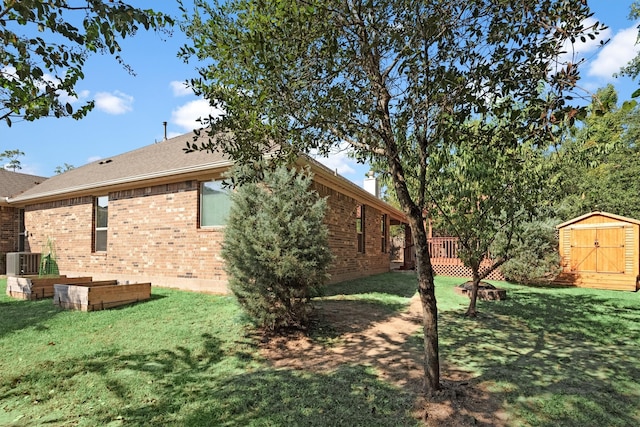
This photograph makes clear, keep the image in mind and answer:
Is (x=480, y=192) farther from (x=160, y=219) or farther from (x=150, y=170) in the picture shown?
(x=150, y=170)

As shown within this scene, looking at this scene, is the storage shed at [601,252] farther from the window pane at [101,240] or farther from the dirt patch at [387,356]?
the window pane at [101,240]

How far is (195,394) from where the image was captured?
3900 millimetres

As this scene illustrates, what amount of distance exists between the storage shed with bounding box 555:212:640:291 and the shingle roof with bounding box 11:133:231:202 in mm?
13437

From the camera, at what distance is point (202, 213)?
31.3 ft

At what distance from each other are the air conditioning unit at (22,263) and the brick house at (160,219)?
2.71 feet

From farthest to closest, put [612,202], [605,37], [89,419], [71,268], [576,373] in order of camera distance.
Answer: [612,202] → [71,268] → [576,373] → [89,419] → [605,37]

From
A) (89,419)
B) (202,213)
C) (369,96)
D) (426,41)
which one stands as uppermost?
(426,41)

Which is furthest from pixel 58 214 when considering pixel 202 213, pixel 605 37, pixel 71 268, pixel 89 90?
pixel 605 37

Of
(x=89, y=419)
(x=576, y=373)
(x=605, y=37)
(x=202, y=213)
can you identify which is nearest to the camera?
(x=605, y=37)

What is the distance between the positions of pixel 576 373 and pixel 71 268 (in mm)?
15131

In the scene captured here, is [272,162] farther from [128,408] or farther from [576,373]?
[576,373]

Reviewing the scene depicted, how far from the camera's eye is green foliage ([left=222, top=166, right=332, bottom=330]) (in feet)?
18.5

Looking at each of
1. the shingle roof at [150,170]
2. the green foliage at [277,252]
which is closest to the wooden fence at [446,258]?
the shingle roof at [150,170]

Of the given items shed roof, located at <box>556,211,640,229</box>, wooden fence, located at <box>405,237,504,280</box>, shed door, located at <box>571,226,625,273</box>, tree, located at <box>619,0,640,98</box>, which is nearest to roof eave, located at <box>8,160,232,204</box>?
wooden fence, located at <box>405,237,504,280</box>
